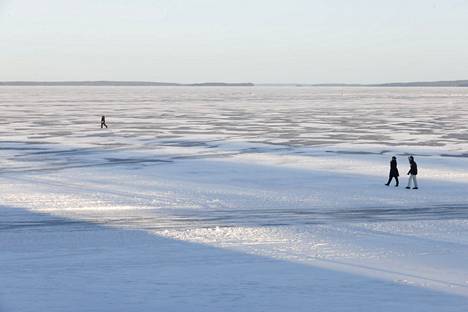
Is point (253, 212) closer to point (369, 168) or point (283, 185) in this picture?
point (283, 185)

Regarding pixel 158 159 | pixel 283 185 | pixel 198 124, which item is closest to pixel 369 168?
pixel 283 185

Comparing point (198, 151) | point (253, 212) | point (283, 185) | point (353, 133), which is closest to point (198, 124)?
point (353, 133)

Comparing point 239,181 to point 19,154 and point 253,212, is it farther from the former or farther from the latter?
point 19,154

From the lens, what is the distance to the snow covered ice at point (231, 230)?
329 inches

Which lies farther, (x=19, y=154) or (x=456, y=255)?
(x=19, y=154)

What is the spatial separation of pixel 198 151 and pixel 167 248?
13.9 meters

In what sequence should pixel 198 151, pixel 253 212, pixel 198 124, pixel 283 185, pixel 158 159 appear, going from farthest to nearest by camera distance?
pixel 198 124
pixel 198 151
pixel 158 159
pixel 283 185
pixel 253 212

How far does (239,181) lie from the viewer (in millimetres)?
17781

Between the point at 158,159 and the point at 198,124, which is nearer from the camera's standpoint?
the point at 158,159

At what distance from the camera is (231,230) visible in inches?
469

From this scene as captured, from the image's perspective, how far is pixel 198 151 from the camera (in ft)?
80.3

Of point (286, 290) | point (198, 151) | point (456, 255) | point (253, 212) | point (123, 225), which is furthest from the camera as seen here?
point (198, 151)

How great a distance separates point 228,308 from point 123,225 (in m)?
4.96

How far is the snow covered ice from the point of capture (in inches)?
329
